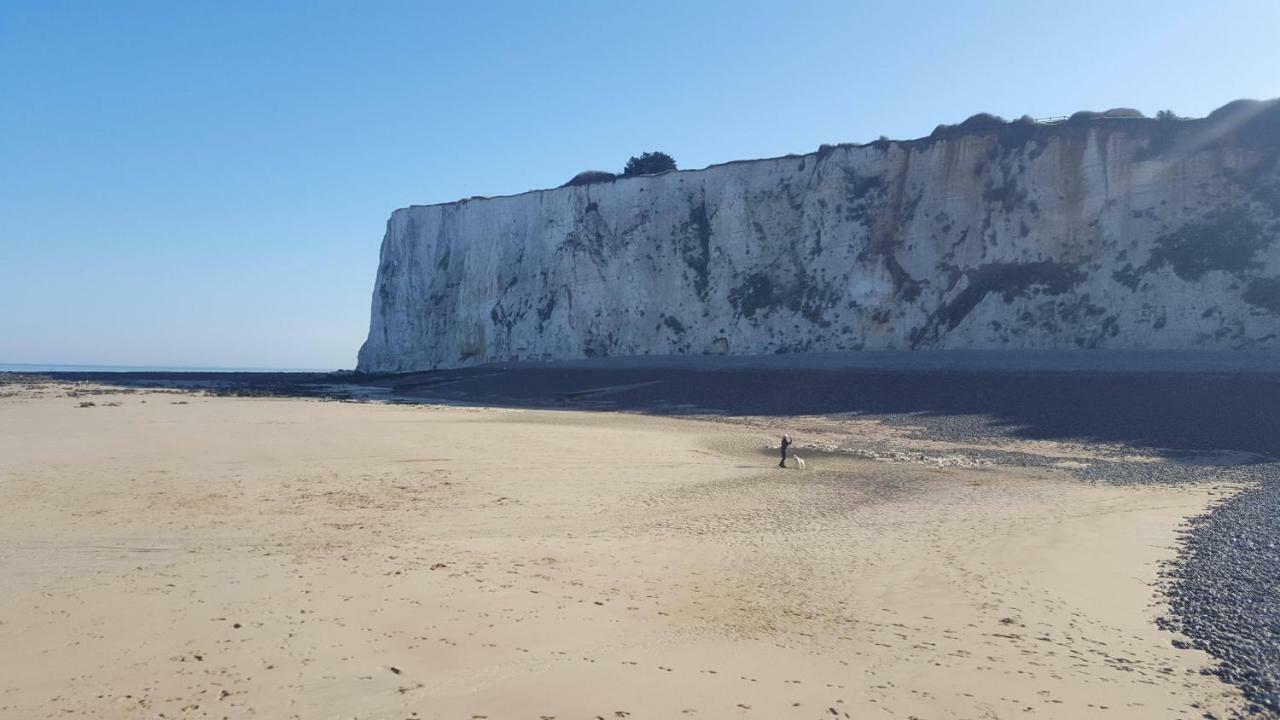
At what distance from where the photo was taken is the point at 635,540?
7355 millimetres

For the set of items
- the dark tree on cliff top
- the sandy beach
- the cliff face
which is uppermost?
the dark tree on cliff top

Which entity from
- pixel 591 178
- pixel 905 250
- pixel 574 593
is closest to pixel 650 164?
pixel 591 178

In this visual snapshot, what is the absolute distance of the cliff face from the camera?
25531 mm

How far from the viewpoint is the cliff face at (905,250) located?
25.5 m

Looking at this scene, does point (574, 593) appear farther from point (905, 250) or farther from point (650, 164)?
point (650, 164)

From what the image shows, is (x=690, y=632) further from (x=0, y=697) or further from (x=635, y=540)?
(x=0, y=697)

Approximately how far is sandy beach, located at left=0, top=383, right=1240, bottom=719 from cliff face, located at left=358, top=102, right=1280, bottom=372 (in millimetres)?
18065

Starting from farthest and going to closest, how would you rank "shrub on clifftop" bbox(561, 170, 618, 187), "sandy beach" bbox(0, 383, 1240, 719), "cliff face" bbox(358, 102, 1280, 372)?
"shrub on clifftop" bbox(561, 170, 618, 187)
"cliff face" bbox(358, 102, 1280, 372)
"sandy beach" bbox(0, 383, 1240, 719)

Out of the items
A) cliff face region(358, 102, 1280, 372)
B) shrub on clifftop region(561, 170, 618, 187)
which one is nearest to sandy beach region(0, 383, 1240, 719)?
cliff face region(358, 102, 1280, 372)

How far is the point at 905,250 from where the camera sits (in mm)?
32156

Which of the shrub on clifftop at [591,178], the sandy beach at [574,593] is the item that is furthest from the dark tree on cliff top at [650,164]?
the sandy beach at [574,593]

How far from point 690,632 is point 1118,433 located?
45.6ft

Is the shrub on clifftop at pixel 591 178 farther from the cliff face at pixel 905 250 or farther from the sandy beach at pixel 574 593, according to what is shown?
the sandy beach at pixel 574 593

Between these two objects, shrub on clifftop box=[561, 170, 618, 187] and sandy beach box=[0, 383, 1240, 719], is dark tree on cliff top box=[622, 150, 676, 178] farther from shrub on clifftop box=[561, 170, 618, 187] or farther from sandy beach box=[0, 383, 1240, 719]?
sandy beach box=[0, 383, 1240, 719]
